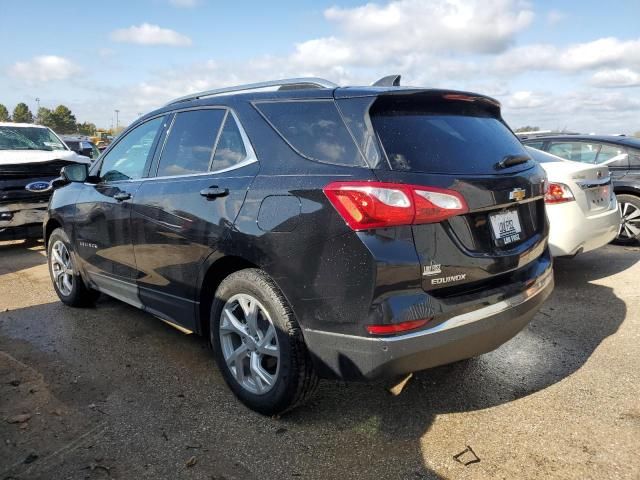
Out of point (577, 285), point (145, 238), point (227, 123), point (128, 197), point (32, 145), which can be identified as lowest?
point (577, 285)

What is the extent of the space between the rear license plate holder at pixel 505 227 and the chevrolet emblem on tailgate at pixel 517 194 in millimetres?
69

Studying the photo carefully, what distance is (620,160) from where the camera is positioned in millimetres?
7234

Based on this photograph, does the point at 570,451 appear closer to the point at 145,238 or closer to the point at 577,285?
the point at 145,238

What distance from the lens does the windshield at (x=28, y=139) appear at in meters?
9.02

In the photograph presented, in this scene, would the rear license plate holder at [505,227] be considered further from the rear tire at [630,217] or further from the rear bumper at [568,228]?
the rear tire at [630,217]

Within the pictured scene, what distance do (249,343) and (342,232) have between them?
952mm

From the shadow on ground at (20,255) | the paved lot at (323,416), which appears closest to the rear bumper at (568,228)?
the paved lot at (323,416)

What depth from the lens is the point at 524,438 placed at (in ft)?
8.73

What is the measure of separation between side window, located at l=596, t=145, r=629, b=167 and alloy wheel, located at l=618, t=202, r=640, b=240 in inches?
22.5

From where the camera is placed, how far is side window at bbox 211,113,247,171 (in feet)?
9.83

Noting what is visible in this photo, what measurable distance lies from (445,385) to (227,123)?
6.86ft

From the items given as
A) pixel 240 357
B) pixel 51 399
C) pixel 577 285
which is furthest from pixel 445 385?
pixel 577 285

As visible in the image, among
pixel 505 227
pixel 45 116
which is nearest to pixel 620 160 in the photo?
pixel 505 227

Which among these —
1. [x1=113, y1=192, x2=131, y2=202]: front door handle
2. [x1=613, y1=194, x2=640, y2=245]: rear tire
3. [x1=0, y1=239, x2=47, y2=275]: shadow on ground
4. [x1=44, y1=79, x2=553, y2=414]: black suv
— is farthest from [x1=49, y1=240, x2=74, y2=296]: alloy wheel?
[x1=613, y1=194, x2=640, y2=245]: rear tire
